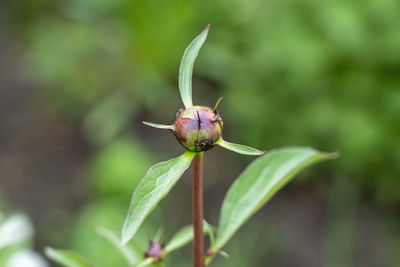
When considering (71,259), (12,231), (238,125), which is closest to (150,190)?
(71,259)

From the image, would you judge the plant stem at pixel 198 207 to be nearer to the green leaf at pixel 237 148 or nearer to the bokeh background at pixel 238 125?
the green leaf at pixel 237 148

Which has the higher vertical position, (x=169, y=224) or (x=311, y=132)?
(x=311, y=132)

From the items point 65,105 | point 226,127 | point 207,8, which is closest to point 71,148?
point 65,105

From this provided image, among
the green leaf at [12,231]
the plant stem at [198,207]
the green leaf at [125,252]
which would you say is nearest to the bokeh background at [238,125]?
the green leaf at [12,231]

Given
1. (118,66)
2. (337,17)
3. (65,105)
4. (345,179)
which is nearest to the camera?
(337,17)

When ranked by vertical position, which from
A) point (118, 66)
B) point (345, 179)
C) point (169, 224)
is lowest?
point (169, 224)

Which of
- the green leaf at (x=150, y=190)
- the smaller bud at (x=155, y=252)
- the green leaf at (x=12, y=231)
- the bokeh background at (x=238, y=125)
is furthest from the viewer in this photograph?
the bokeh background at (x=238, y=125)

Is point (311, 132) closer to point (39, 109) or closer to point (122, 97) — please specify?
point (122, 97)
